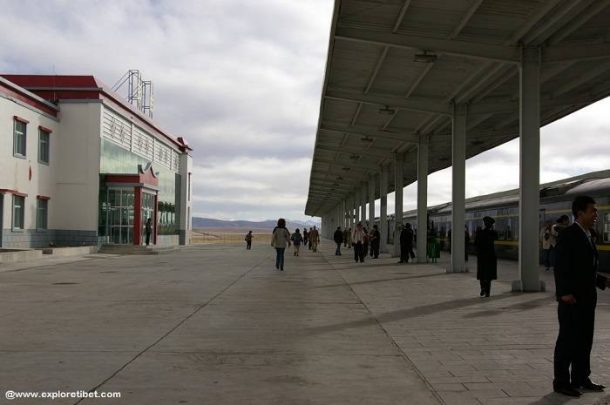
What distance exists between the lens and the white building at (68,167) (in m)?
31.7

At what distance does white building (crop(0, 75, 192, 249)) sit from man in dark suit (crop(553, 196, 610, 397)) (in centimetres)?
2959

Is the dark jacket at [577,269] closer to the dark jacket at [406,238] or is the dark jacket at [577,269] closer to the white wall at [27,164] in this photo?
the dark jacket at [406,238]

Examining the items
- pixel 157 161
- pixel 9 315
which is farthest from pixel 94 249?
pixel 9 315

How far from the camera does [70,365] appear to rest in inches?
263

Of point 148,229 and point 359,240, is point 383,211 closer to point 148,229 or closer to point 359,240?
point 359,240

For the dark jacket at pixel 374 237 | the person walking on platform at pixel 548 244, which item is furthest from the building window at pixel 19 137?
the person walking on platform at pixel 548 244

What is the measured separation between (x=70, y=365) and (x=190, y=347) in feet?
4.95

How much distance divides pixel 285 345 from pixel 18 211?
2869 cm

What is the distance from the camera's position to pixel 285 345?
26.2 feet

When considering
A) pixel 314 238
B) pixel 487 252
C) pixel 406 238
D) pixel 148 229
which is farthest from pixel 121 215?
pixel 487 252

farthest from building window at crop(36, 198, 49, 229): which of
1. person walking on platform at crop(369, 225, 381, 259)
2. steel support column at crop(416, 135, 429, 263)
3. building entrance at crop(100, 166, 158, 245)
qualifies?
steel support column at crop(416, 135, 429, 263)

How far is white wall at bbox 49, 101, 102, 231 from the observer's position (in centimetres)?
3691

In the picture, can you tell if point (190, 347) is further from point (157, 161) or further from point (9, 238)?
point (157, 161)

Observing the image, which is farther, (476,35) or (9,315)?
(476,35)
